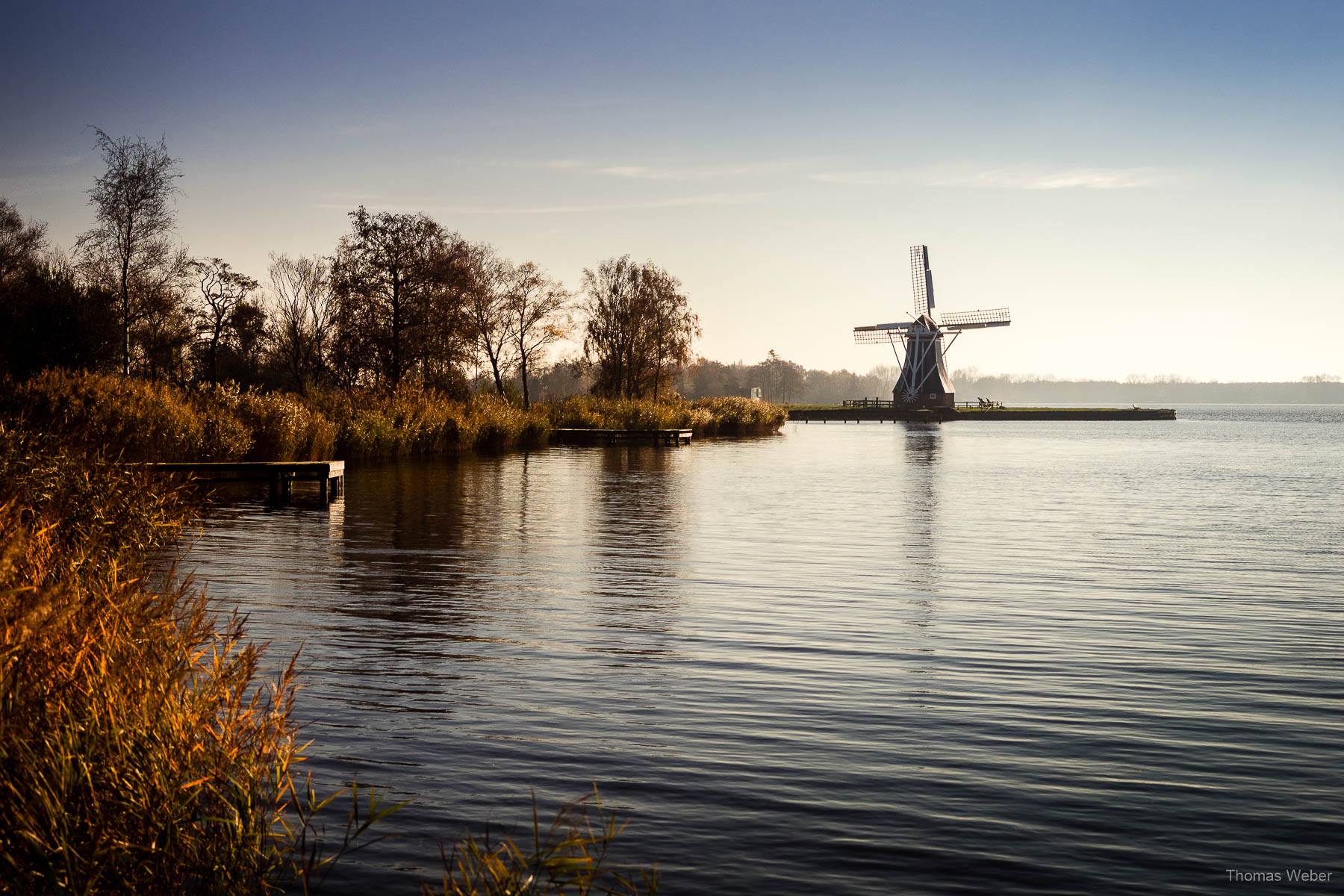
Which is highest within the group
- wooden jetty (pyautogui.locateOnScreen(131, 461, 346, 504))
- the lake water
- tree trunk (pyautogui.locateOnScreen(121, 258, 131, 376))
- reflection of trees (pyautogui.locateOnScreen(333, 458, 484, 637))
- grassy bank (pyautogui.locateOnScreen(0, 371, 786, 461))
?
tree trunk (pyautogui.locateOnScreen(121, 258, 131, 376))

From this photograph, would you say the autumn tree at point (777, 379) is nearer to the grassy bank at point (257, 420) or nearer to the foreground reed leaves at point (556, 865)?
the grassy bank at point (257, 420)

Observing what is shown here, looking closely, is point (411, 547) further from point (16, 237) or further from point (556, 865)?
point (16, 237)

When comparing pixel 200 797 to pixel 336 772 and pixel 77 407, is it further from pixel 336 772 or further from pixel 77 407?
pixel 77 407

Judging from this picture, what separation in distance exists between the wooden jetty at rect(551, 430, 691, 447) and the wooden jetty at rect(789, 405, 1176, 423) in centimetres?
→ 5241

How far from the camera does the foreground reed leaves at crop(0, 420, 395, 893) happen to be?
3.91 metres

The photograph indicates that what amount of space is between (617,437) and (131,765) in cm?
5075

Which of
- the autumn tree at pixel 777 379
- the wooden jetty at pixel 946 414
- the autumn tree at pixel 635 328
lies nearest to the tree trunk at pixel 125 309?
the autumn tree at pixel 635 328

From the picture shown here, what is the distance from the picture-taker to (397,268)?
51688 mm

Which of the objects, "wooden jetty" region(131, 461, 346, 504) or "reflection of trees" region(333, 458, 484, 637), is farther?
"wooden jetty" region(131, 461, 346, 504)

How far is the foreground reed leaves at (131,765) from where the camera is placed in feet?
12.8

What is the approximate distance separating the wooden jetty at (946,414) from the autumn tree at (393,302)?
5922 cm

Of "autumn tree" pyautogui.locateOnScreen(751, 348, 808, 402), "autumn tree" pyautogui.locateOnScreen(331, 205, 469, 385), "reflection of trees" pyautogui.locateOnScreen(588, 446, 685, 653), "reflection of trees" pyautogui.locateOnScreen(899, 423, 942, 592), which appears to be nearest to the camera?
"reflection of trees" pyautogui.locateOnScreen(588, 446, 685, 653)

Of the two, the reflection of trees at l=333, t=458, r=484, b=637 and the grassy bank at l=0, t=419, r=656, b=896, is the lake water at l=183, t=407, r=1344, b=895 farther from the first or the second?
the grassy bank at l=0, t=419, r=656, b=896

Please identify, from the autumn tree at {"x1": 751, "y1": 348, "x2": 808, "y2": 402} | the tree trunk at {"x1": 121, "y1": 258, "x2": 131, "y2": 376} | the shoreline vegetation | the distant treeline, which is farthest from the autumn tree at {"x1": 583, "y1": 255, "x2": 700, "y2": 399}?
the autumn tree at {"x1": 751, "y1": 348, "x2": 808, "y2": 402}
